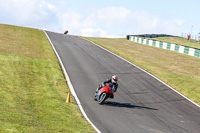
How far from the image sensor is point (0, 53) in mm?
24578

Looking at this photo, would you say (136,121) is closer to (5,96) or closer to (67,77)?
(5,96)

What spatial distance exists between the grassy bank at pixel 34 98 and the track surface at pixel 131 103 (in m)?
1.08

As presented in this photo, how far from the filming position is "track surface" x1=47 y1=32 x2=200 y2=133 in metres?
13.3

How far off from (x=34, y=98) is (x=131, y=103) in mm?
5847

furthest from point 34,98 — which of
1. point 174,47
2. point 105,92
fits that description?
point 174,47

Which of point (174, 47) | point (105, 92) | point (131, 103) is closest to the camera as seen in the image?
point (105, 92)

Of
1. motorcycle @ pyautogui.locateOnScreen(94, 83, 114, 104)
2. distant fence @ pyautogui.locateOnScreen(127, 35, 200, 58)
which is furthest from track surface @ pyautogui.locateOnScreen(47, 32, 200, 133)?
distant fence @ pyautogui.locateOnScreen(127, 35, 200, 58)

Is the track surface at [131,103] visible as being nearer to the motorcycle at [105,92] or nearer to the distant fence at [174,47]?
the motorcycle at [105,92]

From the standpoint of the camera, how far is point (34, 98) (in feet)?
48.5

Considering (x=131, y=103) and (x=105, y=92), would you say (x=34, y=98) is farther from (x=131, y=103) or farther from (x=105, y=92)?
(x=131, y=103)

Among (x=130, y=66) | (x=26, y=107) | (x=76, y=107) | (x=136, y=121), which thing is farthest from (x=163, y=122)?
(x=130, y=66)

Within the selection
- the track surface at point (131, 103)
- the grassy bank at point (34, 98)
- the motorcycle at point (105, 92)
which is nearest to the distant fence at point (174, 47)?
the track surface at point (131, 103)

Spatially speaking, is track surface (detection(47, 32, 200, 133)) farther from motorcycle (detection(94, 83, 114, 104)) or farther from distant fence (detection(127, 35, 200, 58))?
distant fence (detection(127, 35, 200, 58))

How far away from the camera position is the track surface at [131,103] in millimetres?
13289
